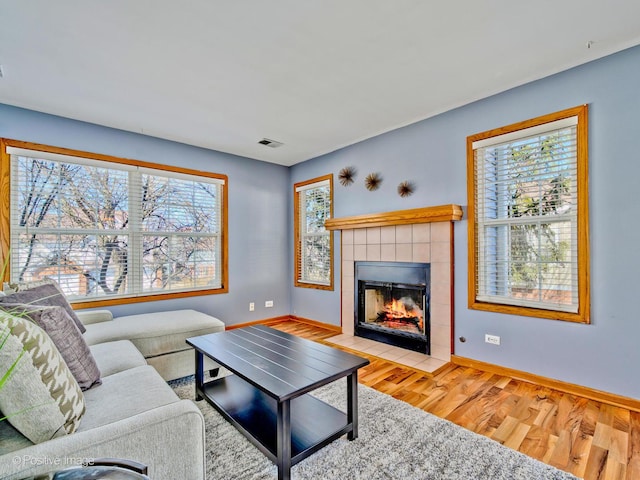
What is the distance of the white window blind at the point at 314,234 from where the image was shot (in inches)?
185

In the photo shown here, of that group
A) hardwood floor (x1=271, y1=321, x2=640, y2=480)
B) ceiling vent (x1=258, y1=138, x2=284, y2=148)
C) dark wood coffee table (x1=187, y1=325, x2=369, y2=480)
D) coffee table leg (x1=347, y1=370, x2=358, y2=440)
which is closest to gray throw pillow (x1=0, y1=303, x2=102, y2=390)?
dark wood coffee table (x1=187, y1=325, x2=369, y2=480)

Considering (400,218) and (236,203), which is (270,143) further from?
(400,218)

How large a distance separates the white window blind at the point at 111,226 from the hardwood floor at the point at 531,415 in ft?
8.88

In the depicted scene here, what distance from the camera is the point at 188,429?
126 centimetres

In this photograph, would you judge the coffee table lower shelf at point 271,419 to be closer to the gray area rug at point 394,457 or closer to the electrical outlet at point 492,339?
the gray area rug at point 394,457

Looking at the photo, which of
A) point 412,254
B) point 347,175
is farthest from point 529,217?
point 347,175

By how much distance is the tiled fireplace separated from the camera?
3.19 metres

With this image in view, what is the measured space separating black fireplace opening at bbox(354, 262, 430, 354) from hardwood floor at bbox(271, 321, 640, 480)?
54 centimetres

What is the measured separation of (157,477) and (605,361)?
297 centimetres

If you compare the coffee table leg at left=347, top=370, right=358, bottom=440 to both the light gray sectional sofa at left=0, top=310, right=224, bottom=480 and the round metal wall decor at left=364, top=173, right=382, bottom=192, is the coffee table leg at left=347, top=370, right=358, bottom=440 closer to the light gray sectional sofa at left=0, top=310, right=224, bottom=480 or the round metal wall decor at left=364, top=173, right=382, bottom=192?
the light gray sectional sofa at left=0, top=310, right=224, bottom=480

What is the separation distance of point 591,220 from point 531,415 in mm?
1518

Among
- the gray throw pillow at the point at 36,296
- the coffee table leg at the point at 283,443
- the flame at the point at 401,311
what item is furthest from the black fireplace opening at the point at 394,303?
the gray throw pillow at the point at 36,296

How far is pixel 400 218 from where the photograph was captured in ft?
11.5

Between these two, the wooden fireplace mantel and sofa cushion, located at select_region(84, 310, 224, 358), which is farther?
the wooden fireplace mantel
